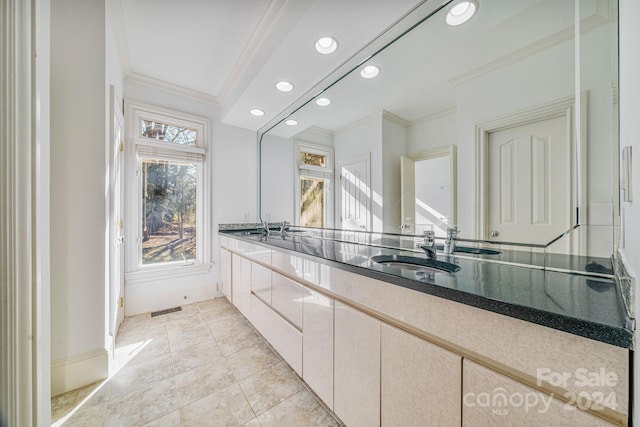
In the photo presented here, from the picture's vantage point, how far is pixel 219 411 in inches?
50.4

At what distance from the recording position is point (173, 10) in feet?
5.45

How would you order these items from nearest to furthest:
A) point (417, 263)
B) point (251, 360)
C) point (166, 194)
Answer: point (417, 263) < point (251, 360) < point (166, 194)

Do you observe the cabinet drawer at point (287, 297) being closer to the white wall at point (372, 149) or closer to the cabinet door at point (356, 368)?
the cabinet door at point (356, 368)

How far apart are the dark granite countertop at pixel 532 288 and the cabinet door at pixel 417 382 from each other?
196mm

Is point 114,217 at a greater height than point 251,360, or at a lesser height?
greater

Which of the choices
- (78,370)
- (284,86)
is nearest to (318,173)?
(284,86)

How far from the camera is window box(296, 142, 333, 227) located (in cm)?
223

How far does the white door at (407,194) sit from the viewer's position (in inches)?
60.1

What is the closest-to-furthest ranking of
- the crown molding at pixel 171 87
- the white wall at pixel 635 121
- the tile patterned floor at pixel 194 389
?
the white wall at pixel 635 121, the tile patterned floor at pixel 194 389, the crown molding at pixel 171 87

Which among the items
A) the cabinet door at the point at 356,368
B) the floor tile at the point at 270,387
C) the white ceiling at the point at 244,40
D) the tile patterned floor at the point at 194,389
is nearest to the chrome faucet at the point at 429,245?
the cabinet door at the point at 356,368

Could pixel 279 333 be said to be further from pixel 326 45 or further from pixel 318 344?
pixel 326 45

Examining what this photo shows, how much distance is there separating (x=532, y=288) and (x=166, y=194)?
3.16 m

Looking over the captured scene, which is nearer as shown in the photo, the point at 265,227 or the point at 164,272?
the point at 164,272

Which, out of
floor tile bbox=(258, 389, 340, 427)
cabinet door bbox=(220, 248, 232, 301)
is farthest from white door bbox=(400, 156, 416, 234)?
cabinet door bbox=(220, 248, 232, 301)
